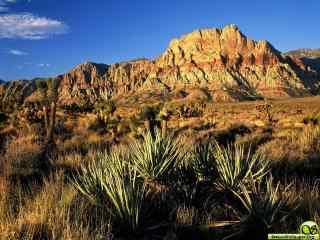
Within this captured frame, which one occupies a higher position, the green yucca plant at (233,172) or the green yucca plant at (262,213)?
the green yucca plant at (233,172)

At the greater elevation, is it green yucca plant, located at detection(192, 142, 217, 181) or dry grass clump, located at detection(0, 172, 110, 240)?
green yucca plant, located at detection(192, 142, 217, 181)

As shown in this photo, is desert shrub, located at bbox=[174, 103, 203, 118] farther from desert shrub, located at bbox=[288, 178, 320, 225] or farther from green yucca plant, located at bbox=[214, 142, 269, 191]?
desert shrub, located at bbox=[288, 178, 320, 225]

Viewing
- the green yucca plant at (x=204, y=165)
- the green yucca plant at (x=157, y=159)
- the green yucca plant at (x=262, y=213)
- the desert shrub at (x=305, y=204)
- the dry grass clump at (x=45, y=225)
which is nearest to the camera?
the dry grass clump at (x=45, y=225)

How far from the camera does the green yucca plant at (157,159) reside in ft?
20.4

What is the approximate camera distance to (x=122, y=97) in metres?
194

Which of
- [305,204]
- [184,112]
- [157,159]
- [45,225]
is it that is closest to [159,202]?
[157,159]

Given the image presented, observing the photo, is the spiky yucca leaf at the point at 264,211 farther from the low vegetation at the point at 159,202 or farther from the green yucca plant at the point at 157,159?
the green yucca plant at the point at 157,159

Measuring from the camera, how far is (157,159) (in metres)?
6.42

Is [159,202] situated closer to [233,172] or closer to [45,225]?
[233,172]

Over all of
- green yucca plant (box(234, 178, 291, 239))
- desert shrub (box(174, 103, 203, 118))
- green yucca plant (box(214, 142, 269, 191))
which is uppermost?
desert shrub (box(174, 103, 203, 118))

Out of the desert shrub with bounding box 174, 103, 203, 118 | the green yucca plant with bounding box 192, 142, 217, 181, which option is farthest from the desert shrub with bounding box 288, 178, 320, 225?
the desert shrub with bounding box 174, 103, 203, 118

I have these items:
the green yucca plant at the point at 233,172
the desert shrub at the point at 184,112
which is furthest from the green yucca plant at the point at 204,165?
the desert shrub at the point at 184,112

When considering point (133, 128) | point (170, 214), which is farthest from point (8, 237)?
point (133, 128)

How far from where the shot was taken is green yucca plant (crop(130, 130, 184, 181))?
621 centimetres
